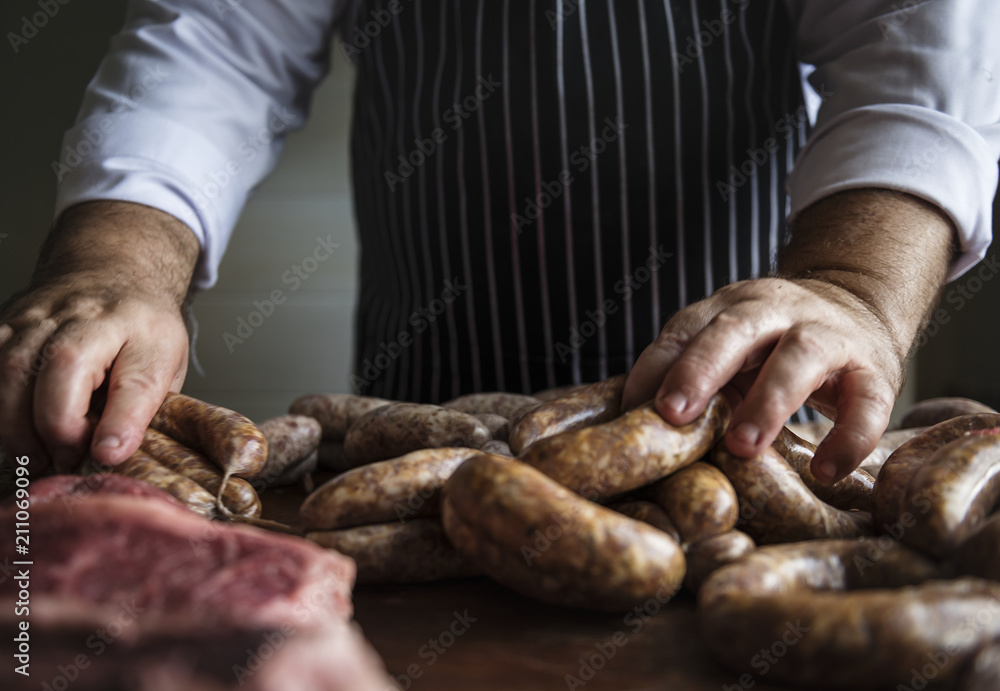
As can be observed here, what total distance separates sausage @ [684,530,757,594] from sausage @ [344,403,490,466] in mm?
490

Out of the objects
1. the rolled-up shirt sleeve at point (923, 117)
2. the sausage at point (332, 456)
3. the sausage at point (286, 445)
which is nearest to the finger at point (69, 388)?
the sausage at point (286, 445)

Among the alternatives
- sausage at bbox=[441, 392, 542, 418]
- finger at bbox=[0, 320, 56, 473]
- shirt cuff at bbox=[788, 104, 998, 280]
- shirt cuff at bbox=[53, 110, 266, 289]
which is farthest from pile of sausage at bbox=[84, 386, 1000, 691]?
shirt cuff at bbox=[53, 110, 266, 289]

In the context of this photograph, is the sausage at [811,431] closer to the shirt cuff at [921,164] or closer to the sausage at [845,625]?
the shirt cuff at [921,164]

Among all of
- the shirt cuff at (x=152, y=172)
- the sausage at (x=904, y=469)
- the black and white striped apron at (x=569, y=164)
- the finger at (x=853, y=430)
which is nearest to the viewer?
the sausage at (x=904, y=469)

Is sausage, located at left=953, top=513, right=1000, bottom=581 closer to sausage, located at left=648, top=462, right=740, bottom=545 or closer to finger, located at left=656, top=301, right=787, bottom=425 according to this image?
sausage, located at left=648, top=462, right=740, bottom=545

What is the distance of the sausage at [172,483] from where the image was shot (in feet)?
4.05

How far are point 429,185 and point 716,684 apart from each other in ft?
7.02

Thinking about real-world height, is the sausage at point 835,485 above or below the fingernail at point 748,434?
below

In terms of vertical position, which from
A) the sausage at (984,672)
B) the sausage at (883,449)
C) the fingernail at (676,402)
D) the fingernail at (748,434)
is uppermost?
the fingernail at (676,402)

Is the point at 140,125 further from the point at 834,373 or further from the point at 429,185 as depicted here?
the point at 834,373

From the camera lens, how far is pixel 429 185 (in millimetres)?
2740

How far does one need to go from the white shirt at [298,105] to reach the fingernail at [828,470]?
34.8 inches

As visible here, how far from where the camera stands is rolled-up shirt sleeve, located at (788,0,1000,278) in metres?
1.88

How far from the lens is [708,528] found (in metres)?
1.07
